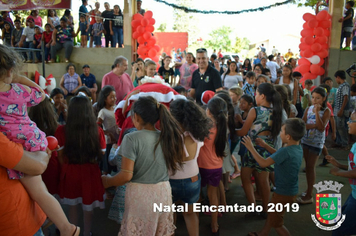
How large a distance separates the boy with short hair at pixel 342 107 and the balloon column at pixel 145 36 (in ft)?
16.6

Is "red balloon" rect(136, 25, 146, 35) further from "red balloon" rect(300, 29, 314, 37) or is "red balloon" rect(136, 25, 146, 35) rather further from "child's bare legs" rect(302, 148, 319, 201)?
"child's bare legs" rect(302, 148, 319, 201)

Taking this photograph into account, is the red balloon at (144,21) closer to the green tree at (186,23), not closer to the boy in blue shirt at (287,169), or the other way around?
the boy in blue shirt at (287,169)

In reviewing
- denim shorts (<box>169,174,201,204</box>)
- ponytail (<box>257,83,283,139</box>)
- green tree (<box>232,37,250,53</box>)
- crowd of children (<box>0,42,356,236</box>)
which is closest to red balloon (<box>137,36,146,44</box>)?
crowd of children (<box>0,42,356,236</box>)

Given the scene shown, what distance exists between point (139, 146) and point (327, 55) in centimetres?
790

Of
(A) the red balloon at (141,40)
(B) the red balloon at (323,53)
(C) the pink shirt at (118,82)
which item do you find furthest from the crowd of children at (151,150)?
(A) the red balloon at (141,40)

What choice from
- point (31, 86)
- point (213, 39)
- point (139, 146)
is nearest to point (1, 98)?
point (31, 86)

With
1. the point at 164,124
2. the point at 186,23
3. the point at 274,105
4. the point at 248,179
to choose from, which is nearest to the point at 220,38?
the point at 186,23

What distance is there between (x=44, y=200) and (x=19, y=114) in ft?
1.64

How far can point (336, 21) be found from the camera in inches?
320

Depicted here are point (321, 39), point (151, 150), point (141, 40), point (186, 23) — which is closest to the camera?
point (151, 150)

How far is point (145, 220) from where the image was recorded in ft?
6.88

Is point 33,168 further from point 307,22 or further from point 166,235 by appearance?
point 307,22

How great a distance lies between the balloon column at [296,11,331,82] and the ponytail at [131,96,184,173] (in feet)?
23.4

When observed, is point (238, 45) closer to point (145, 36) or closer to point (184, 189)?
point (145, 36)
